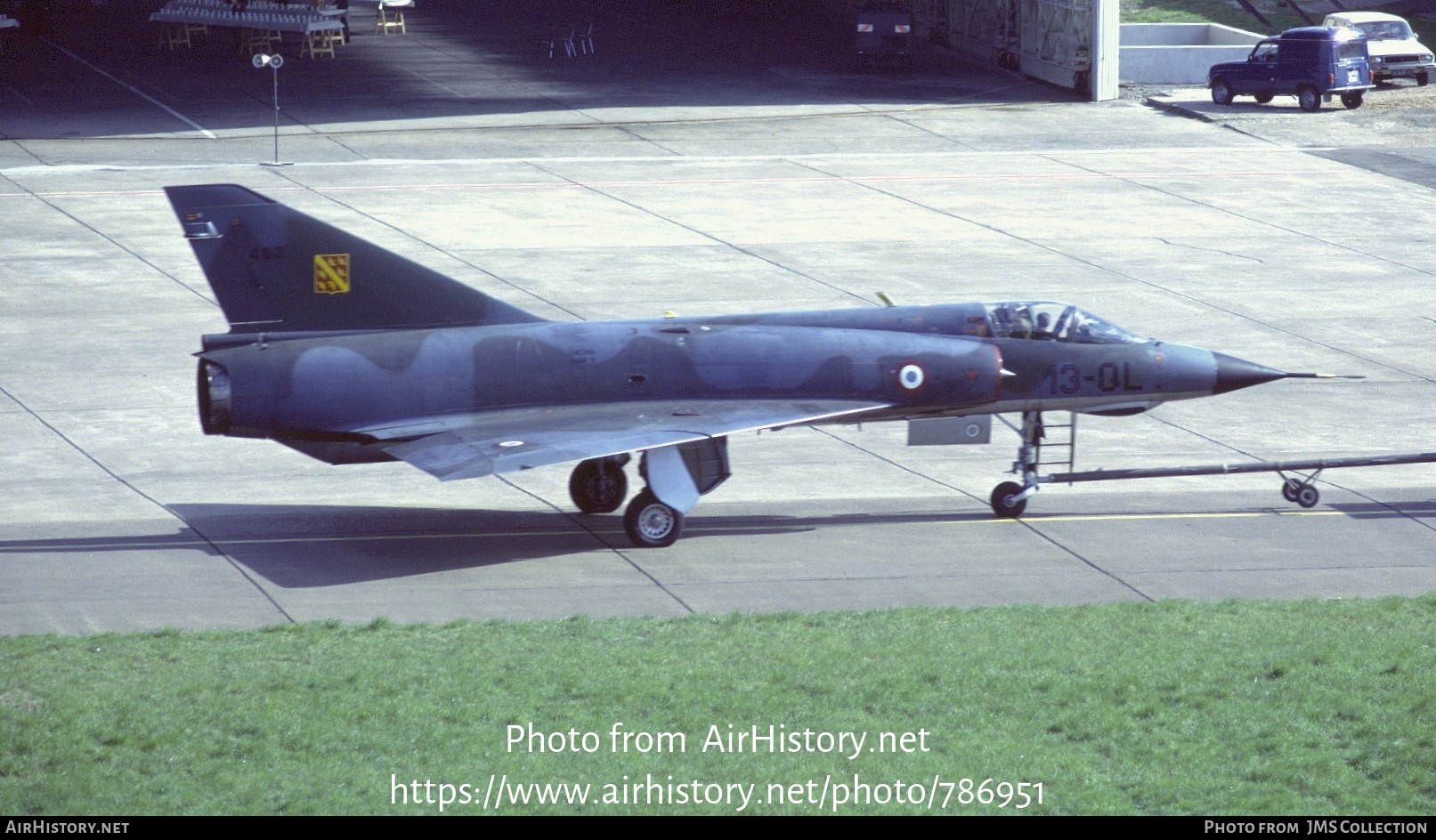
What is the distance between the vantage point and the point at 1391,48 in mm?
57312

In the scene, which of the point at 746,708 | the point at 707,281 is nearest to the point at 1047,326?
the point at 746,708

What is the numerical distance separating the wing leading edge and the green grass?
8.83ft

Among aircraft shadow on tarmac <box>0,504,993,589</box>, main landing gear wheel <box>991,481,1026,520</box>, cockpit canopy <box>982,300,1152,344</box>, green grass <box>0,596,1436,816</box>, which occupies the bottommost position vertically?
aircraft shadow on tarmac <box>0,504,993,589</box>

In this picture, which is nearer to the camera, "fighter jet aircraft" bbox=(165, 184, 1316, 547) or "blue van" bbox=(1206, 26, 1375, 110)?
"fighter jet aircraft" bbox=(165, 184, 1316, 547)

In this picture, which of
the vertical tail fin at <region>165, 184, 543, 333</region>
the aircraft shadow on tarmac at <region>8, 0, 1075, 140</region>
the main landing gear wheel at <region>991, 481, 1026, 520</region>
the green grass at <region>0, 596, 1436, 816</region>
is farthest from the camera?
the aircraft shadow on tarmac at <region>8, 0, 1075, 140</region>

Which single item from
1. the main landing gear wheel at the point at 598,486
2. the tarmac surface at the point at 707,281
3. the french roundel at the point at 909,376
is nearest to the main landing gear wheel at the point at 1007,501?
the tarmac surface at the point at 707,281

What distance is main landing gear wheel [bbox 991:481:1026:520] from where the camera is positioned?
21.2 m

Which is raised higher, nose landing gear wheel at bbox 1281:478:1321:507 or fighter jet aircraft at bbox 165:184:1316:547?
fighter jet aircraft at bbox 165:184:1316:547

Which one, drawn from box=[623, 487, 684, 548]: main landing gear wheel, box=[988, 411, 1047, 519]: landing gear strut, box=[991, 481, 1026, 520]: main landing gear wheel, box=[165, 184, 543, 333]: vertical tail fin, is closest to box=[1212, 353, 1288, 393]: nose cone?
box=[988, 411, 1047, 519]: landing gear strut

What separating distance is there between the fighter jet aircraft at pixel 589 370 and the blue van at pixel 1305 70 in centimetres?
3553

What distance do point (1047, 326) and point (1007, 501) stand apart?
227cm

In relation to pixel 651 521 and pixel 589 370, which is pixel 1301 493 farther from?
pixel 589 370

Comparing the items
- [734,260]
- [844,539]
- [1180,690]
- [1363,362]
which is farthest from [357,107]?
[1180,690]

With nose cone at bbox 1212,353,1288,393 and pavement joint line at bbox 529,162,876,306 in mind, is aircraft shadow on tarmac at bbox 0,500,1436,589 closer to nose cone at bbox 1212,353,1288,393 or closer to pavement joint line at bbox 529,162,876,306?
nose cone at bbox 1212,353,1288,393
